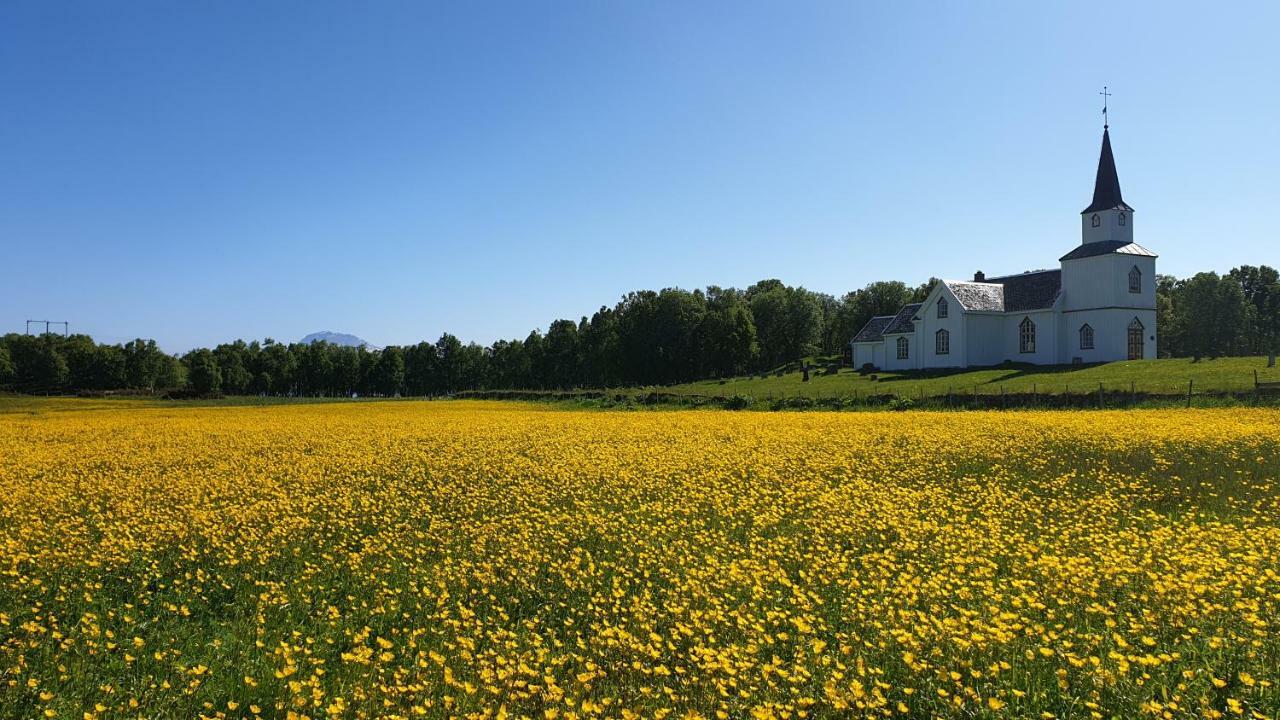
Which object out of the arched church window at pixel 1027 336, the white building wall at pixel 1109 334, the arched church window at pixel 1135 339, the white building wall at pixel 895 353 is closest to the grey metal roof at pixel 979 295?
the arched church window at pixel 1027 336

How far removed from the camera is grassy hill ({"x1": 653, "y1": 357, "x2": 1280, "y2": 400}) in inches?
1721

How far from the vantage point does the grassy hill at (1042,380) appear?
143ft

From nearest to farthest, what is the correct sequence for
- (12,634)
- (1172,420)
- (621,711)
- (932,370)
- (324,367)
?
(621,711), (12,634), (1172,420), (932,370), (324,367)

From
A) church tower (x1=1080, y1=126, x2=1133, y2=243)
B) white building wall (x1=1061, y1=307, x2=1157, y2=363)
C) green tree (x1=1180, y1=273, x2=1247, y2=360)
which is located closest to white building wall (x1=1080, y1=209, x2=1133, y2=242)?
church tower (x1=1080, y1=126, x2=1133, y2=243)

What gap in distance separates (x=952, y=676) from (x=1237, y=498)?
40.9 feet

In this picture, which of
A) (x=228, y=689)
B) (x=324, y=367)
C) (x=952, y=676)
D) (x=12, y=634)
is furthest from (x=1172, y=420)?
(x=324, y=367)

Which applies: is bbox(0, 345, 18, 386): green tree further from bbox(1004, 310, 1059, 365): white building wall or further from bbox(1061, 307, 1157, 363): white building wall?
bbox(1061, 307, 1157, 363): white building wall

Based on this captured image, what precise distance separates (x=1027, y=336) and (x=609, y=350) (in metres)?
61.6

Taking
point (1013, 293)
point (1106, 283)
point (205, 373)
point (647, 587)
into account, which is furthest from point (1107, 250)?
point (205, 373)

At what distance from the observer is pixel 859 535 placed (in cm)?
1217

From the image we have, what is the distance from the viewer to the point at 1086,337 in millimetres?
68062

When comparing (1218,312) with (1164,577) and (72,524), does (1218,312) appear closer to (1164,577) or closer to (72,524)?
(1164,577)

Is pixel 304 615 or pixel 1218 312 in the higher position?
pixel 1218 312

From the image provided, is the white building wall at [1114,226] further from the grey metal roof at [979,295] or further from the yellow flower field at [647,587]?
the yellow flower field at [647,587]
